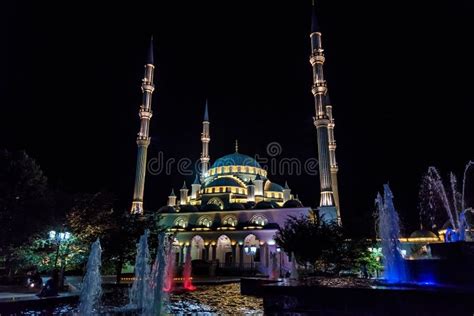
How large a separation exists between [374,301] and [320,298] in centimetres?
102

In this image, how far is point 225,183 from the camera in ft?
128

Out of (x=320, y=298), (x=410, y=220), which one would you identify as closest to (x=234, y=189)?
(x=410, y=220)

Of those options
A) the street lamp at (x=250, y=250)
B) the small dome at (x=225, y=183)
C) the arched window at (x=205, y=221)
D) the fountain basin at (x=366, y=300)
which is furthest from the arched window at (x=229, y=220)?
the fountain basin at (x=366, y=300)

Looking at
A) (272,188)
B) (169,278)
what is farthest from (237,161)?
(169,278)

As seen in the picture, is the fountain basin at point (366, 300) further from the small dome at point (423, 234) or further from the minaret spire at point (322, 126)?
the small dome at point (423, 234)

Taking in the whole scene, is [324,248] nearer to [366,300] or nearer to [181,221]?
[366,300]

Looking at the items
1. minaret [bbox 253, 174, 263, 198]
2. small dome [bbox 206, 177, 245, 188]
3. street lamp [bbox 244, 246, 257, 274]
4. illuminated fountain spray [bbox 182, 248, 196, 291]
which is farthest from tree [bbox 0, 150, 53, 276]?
minaret [bbox 253, 174, 263, 198]

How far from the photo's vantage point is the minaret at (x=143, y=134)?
34.2 meters

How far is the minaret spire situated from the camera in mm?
30078

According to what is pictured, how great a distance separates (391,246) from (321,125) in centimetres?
2294

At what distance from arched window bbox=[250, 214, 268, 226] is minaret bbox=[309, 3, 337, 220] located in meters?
5.69

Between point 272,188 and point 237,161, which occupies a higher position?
point 237,161

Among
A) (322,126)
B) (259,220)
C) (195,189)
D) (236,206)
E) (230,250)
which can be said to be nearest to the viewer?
(322,126)

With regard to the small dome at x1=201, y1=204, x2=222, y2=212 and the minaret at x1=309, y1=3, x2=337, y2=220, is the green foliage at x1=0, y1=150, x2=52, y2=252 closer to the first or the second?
the minaret at x1=309, y1=3, x2=337, y2=220
